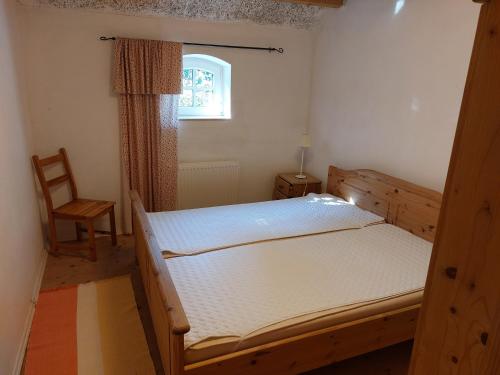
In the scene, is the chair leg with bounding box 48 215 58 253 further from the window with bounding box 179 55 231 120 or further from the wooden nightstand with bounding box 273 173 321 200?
the wooden nightstand with bounding box 273 173 321 200

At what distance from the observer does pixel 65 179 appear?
3.12 metres

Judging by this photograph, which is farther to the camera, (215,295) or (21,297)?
(21,297)

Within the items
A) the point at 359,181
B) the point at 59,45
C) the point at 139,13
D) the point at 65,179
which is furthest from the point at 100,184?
the point at 359,181

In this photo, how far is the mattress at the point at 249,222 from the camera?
90.7 inches

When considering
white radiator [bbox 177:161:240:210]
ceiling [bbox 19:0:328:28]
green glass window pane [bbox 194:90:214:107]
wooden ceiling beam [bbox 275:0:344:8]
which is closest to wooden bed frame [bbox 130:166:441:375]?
white radiator [bbox 177:161:240:210]

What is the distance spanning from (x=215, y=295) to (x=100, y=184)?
209 cm

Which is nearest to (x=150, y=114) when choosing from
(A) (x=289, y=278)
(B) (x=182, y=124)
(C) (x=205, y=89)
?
(B) (x=182, y=124)

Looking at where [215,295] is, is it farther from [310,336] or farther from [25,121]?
[25,121]

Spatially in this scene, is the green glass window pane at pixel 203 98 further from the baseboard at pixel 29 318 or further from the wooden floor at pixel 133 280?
the baseboard at pixel 29 318

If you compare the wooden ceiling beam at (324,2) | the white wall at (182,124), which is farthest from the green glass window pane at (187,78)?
the wooden ceiling beam at (324,2)

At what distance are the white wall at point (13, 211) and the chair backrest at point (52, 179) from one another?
0.07 metres

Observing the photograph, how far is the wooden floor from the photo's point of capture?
1.98 metres

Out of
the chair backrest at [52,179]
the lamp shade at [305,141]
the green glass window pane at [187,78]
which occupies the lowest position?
the chair backrest at [52,179]

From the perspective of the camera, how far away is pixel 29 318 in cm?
224
